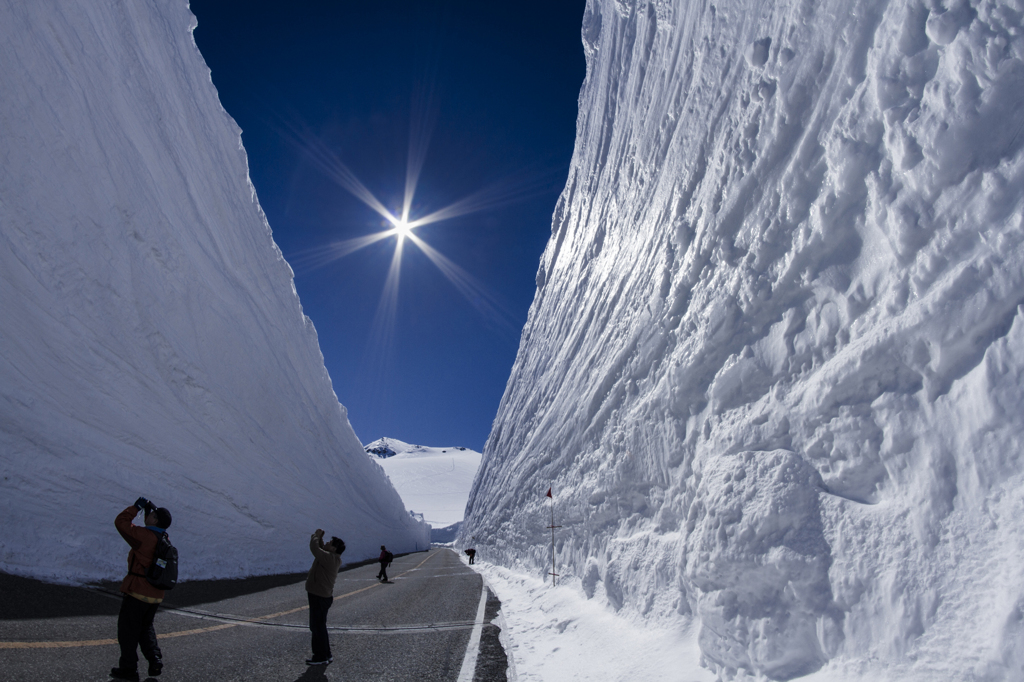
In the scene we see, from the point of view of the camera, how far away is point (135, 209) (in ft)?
38.1

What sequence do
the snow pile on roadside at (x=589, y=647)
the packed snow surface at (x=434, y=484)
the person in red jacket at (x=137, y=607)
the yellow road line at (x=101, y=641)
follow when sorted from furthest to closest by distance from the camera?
the packed snow surface at (x=434, y=484), the yellow road line at (x=101, y=641), the snow pile on roadside at (x=589, y=647), the person in red jacket at (x=137, y=607)

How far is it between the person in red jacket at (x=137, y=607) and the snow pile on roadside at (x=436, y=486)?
91.1m

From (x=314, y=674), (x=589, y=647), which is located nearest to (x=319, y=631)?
(x=314, y=674)

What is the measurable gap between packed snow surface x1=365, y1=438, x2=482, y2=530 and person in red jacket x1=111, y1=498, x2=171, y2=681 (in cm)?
9676

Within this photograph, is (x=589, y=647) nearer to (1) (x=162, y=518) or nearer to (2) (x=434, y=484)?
(1) (x=162, y=518)

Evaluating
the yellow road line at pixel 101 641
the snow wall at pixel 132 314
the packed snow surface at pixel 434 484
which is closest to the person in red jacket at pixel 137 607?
the yellow road line at pixel 101 641

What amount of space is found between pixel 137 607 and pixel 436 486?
12958cm

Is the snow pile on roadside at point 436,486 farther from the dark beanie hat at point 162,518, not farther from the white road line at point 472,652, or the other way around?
the dark beanie hat at point 162,518

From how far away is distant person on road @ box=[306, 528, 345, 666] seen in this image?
4430 millimetres

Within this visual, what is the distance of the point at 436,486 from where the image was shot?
12725 cm

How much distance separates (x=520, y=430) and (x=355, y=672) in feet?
49.1

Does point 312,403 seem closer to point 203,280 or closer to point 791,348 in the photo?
point 203,280

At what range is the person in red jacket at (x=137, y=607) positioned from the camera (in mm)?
3480

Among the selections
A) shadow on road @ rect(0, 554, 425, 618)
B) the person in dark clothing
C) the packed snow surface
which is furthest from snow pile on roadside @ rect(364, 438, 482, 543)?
shadow on road @ rect(0, 554, 425, 618)
